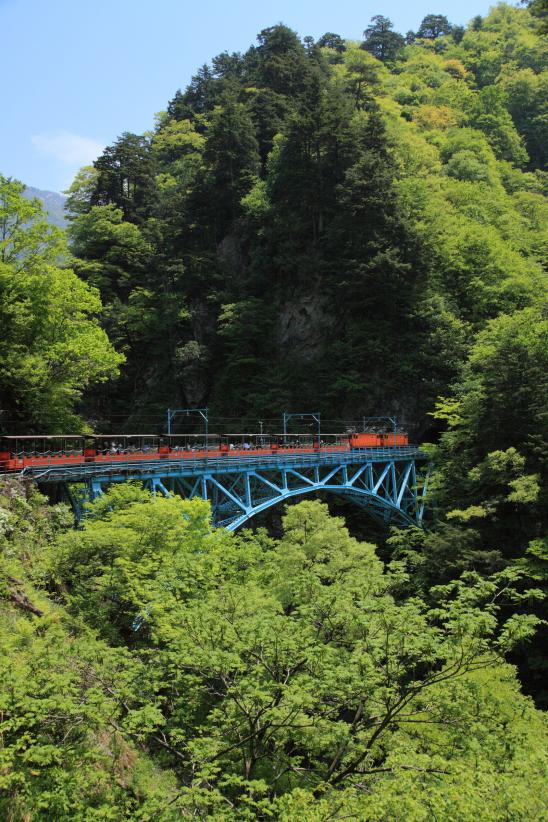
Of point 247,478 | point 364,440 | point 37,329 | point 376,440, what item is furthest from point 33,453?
point 376,440

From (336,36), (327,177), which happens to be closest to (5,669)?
(327,177)

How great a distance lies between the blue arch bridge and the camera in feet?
67.7

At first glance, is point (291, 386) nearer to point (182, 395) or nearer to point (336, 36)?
point (182, 395)

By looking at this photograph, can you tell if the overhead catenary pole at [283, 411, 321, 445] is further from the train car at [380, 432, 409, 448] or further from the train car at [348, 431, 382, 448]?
the train car at [348, 431, 382, 448]

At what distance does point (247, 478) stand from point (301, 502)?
3464 mm

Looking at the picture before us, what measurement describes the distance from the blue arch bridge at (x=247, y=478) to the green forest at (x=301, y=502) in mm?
1481

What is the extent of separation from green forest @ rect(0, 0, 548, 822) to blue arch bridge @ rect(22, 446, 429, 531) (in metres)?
1.48

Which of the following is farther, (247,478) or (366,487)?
(366,487)

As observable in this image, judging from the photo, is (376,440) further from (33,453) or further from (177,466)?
(33,453)

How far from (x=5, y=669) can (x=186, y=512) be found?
31.7 ft

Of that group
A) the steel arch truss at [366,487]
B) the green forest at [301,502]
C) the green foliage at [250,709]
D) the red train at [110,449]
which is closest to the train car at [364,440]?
the red train at [110,449]

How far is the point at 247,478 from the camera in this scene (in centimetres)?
2570

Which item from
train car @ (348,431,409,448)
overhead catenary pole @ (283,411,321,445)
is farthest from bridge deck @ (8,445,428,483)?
overhead catenary pole @ (283,411,321,445)

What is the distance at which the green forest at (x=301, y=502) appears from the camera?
9.41 meters
